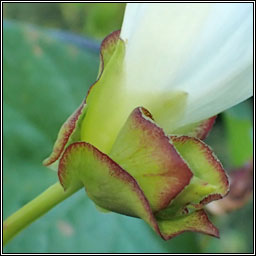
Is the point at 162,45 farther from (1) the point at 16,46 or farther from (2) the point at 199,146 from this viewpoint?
(1) the point at 16,46

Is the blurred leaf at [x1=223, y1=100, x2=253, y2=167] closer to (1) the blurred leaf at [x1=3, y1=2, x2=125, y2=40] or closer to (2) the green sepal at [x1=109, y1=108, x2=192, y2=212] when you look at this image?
(1) the blurred leaf at [x1=3, y1=2, x2=125, y2=40]

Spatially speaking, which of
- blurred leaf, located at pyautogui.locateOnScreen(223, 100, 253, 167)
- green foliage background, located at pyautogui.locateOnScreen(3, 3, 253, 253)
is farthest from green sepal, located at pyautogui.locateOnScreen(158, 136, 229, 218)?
blurred leaf, located at pyautogui.locateOnScreen(223, 100, 253, 167)

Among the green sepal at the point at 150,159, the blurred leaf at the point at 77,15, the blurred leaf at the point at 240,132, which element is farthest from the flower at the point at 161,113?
the blurred leaf at the point at 77,15

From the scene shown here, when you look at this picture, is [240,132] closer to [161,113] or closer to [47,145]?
[47,145]

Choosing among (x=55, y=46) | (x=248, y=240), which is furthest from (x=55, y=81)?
(x=248, y=240)

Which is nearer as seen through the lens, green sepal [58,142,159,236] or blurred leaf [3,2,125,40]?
green sepal [58,142,159,236]

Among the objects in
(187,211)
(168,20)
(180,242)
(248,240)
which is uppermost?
(168,20)
